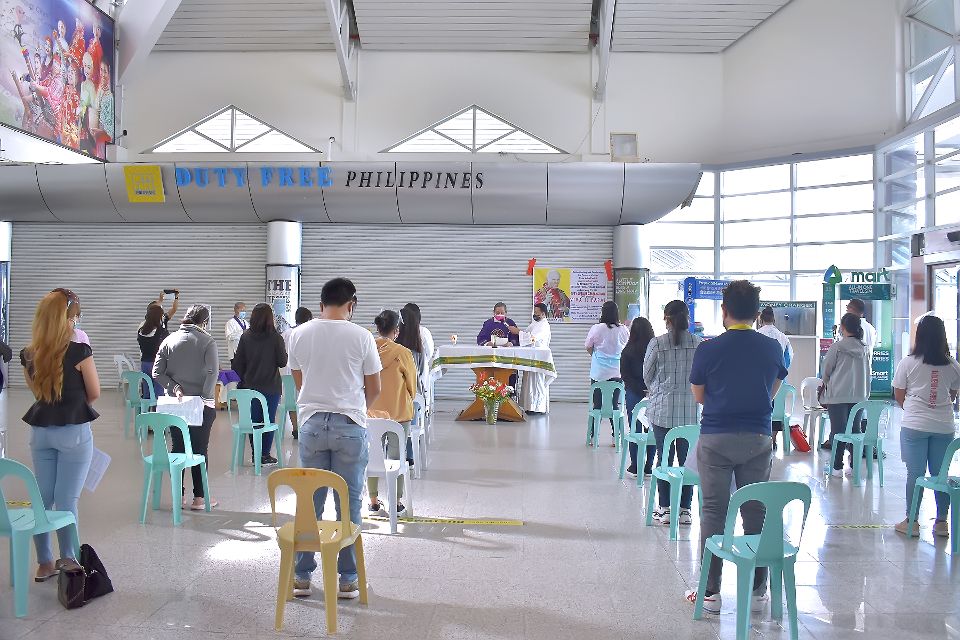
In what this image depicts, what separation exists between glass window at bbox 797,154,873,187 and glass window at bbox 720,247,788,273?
47.2 inches

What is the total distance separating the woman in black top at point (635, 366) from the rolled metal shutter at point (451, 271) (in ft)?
17.6

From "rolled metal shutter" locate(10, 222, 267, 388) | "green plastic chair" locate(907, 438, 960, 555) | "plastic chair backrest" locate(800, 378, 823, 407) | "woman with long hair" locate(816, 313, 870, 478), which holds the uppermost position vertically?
"rolled metal shutter" locate(10, 222, 267, 388)

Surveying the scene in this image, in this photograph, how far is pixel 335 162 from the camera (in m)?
11.8

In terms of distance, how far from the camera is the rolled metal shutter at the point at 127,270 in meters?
12.9

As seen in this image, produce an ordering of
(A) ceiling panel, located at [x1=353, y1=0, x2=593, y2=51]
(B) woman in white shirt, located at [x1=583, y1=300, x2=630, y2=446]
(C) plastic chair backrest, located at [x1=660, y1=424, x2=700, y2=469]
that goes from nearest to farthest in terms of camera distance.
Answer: (C) plastic chair backrest, located at [x1=660, y1=424, x2=700, y2=469], (B) woman in white shirt, located at [x1=583, y1=300, x2=630, y2=446], (A) ceiling panel, located at [x1=353, y1=0, x2=593, y2=51]

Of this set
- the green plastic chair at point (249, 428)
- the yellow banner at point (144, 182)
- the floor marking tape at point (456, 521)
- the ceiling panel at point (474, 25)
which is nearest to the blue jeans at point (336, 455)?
the floor marking tape at point (456, 521)

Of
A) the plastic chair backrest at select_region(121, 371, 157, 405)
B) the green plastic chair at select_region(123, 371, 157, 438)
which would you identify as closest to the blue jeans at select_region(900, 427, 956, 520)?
the green plastic chair at select_region(123, 371, 157, 438)

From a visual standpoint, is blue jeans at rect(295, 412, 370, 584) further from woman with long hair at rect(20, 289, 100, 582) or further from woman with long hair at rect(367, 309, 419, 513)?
woman with long hair at rect(367, 309, 419, 513)

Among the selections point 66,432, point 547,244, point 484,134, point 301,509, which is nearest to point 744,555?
point 301,509

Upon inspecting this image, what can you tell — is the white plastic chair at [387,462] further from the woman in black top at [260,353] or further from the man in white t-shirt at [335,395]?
the woman in black top at [260,353]

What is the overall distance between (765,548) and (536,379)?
292 inches

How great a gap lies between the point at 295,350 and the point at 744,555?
7.42ft

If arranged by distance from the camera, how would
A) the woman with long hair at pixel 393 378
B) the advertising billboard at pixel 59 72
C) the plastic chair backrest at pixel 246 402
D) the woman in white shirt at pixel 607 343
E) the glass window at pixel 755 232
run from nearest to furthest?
1. the woman with long hair at pixel 393 378
2. the plastic chair backrest at pixel 246 402
3. the advertising billboard at pixel 59 72
4. the woman in white shirt at pixel 607 343
5. the glass window at pixel 755 232

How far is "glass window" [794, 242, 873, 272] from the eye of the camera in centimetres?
1290
